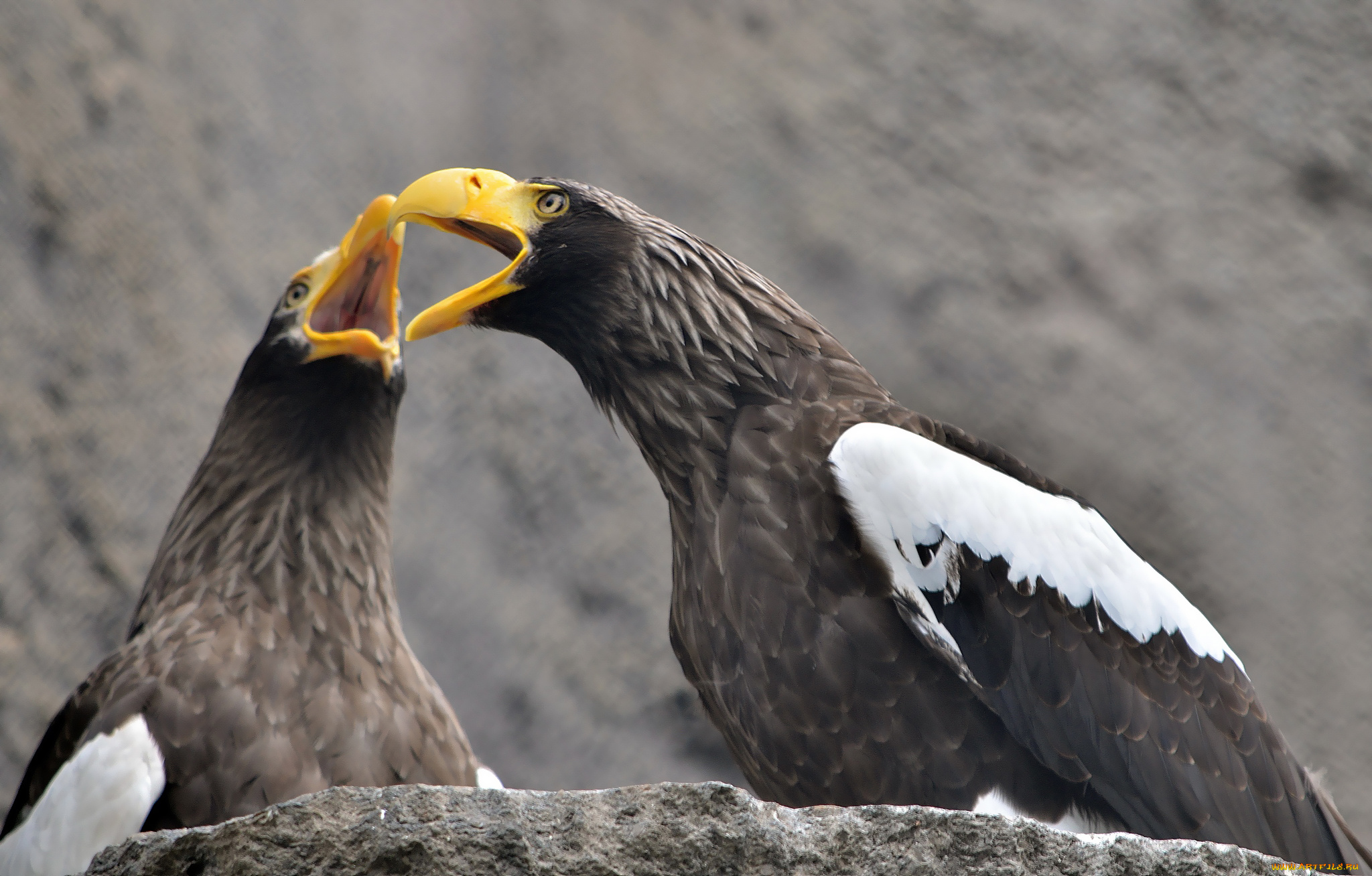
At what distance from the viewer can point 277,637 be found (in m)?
2.42

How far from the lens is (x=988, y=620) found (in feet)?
6.55

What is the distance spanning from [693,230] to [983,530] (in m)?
2.56

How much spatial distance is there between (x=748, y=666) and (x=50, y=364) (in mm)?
2818

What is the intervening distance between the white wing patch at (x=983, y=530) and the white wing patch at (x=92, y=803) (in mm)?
1315

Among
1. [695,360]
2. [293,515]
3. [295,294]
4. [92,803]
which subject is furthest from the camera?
[295,294]

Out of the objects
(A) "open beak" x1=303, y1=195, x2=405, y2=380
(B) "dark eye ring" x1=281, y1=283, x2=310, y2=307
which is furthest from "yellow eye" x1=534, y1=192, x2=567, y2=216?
(B) "dark eye ring" x1=281, y1=283, x2=310, y2=307

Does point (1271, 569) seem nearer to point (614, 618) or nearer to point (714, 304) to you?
point (614, 618)

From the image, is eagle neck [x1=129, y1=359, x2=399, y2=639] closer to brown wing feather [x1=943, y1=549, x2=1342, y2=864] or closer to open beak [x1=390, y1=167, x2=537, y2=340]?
open beak [x1=390, y1=167, x2=537, y2=340]

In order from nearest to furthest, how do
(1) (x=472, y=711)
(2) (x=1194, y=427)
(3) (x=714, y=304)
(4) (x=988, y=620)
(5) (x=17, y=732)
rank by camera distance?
(4) (x=988, y=620) < (3) (x=714, y=304) < (5) (x=17, y=732) < (1) (x=472, y=711) < (2) (x=1194, y=427)

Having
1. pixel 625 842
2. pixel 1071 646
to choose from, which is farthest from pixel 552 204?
pixel 625 842

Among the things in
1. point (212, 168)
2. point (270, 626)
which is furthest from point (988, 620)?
point (212, 168)

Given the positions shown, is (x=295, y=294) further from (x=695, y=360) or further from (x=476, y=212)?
(x=695, y=360)

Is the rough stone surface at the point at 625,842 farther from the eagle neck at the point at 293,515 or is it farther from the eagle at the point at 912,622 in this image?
the eagle neck at the point at 293,515

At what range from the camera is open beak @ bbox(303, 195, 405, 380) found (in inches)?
108
